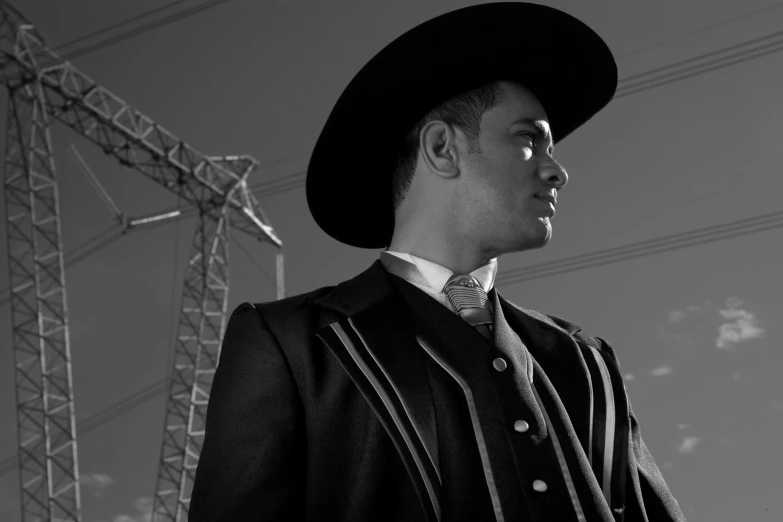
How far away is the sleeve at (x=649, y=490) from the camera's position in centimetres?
225

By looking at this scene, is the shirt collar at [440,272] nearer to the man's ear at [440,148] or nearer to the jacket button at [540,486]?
the man's ear at [440,148]

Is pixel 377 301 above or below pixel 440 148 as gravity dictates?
below

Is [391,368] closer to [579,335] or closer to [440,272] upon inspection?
[440,272]

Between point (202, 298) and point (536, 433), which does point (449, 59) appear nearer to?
point (536, 433)

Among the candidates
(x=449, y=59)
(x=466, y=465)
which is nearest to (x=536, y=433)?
(x=466, y=465)

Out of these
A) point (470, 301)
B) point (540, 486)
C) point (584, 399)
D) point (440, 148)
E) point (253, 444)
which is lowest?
point (540, 486)

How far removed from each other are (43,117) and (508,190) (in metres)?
20.1

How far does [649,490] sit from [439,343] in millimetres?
661

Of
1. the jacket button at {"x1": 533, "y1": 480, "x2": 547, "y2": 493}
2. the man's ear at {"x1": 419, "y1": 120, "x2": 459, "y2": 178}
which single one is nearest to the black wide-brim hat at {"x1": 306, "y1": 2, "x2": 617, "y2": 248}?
the man's ear at {"x1": 419, "y1": 120, "x2": 459, "y2": 178}

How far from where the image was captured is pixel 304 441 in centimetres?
210

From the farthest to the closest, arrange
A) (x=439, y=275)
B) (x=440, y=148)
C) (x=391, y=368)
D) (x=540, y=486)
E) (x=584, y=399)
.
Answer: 1. (x=440, y=148)
2. (x=439, y=275)
3. (x=584, y=399)
4. (x=391, y=368)
5. (x=540, y=486)

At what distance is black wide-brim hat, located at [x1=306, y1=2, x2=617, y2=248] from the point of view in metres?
2.62

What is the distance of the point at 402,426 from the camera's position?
6.77 ft

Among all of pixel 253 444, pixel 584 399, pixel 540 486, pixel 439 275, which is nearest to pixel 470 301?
pixel 439 275
